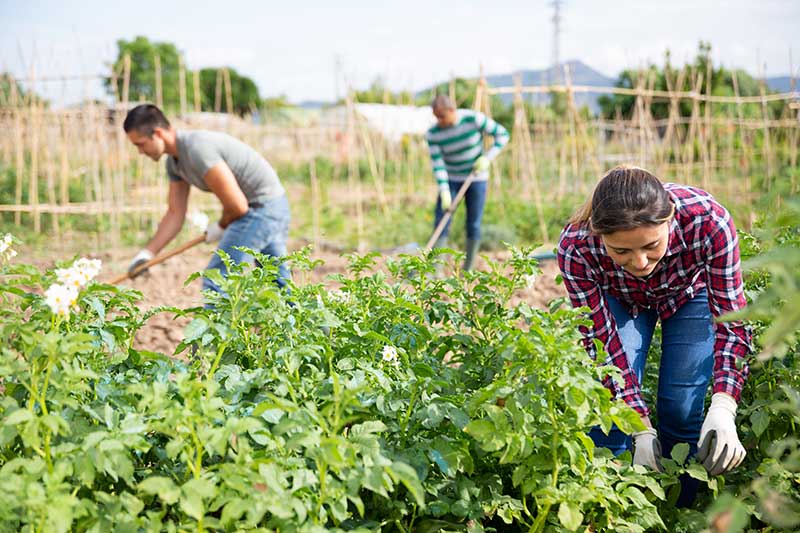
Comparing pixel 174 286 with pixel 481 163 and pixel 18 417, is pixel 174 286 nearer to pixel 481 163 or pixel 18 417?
pixel 481 163

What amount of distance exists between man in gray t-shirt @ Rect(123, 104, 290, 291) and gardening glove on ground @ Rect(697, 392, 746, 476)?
230cm

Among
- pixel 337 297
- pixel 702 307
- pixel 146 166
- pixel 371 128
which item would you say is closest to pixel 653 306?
pixel 702 307

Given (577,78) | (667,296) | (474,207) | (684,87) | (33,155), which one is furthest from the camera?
(684,87)

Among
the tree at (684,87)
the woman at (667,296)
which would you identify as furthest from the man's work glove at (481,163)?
the tree at (684,87)

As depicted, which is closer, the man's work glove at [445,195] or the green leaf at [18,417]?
the green leaf at [18,417]

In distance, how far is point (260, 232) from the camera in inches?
152

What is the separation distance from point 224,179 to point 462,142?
278 centimetres

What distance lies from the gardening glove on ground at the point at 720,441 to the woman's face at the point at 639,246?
0.44 m

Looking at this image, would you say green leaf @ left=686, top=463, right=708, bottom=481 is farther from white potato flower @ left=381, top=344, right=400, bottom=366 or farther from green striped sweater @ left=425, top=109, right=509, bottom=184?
green striped sweater @ left=425, top=109, right=509, bottom=184

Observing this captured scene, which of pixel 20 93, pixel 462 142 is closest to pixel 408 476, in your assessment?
pixel 462 142

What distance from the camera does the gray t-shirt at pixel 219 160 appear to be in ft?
12.0

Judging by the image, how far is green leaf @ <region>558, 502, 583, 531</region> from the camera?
61.7 inches

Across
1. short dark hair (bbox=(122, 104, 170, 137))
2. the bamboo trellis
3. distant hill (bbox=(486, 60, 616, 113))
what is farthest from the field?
distant hill (bbox=(486, 60, 616, 113))

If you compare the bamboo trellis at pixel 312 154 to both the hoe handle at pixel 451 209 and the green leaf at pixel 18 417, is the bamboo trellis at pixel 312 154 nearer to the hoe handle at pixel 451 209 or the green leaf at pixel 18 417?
the hoe handle at pixel 451 209
